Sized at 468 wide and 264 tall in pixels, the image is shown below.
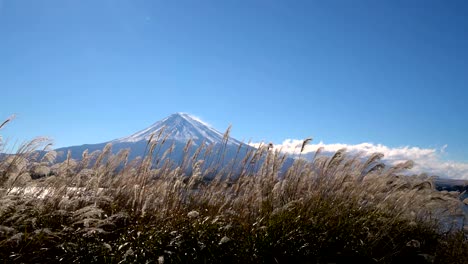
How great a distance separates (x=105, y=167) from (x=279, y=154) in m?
2.66

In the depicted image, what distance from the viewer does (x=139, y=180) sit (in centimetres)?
571

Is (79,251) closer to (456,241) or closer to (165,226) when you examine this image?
(165,226)

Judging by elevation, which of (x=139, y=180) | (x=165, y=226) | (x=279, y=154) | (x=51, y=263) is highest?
(x=279, y=154)

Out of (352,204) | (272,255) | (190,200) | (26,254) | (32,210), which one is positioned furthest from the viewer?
(352,204)

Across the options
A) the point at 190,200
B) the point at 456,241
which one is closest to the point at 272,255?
the point at 190,200

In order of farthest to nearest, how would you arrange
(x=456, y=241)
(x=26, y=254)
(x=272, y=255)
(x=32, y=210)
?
(x=456, y=241)
(x=272, y=255)
(x=32, y=210)
(x=26, y=254)

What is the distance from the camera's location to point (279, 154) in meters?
6.36

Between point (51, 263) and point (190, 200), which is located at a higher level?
point (190, 200)

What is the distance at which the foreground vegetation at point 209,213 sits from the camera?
13.4 ft

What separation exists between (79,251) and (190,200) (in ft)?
7.48

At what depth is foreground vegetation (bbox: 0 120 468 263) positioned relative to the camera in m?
4.08

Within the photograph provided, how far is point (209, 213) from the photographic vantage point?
5371mm

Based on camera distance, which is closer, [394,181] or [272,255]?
[272,255]

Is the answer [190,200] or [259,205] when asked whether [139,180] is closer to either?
[190,200]
